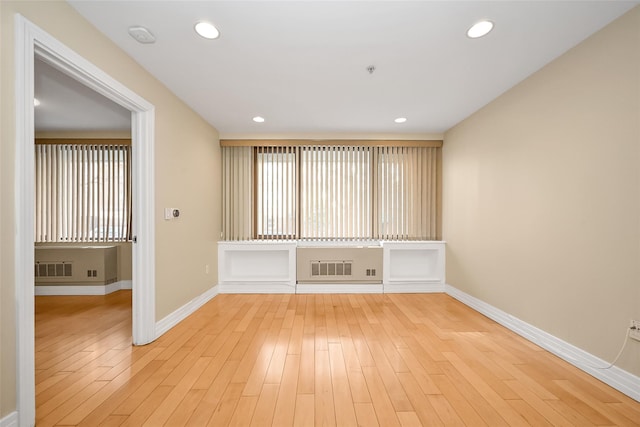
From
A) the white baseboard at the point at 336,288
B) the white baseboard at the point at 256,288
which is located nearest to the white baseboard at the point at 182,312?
the white baseboard at the point at 256,288

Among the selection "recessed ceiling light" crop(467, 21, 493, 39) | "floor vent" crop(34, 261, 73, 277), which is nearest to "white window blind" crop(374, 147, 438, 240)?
"recessed ceiling light" crop(467, 21, 493, 39)

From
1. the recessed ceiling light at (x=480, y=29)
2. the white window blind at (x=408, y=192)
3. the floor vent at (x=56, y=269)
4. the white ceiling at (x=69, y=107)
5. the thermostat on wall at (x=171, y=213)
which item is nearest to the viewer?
the recessed ceiling light at (x=480, y=29)

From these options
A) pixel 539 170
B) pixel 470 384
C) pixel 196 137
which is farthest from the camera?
pixel 196 137

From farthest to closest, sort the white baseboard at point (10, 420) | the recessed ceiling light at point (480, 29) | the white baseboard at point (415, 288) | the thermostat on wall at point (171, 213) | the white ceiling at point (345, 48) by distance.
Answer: the white baseboard at point (415, 288) → the thermostat on wall at point (171, 213) → the recessed ceiling light at point (480, 29) → the white ceiling at point (345, 48) → the white baseboard at point (10, 420)

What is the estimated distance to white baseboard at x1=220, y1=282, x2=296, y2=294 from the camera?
14.5ft

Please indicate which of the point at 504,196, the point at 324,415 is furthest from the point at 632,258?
the point at 324,415

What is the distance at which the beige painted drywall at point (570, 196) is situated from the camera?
73.5 inches

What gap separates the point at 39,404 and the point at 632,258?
4.06 meters

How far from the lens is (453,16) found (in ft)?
6.05

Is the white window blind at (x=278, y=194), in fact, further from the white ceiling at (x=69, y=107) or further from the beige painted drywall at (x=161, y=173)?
the white ceiling at (x=69, y=107)

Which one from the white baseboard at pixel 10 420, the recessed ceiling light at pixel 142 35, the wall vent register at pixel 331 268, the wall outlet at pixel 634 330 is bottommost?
the white baseboard at pixel 10 420

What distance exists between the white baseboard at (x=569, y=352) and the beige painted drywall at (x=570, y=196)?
57 millimetres

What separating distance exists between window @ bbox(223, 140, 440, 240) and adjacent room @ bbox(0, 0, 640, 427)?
0.11 feet

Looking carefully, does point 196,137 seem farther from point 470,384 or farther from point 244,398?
point 470,384
